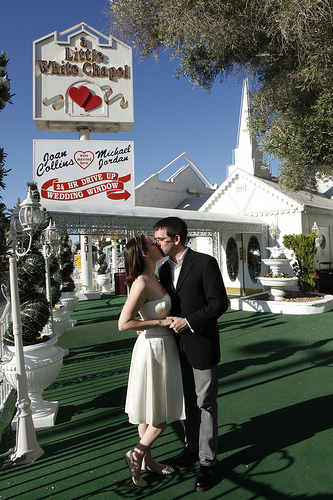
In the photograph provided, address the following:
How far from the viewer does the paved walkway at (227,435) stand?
8.55 feet

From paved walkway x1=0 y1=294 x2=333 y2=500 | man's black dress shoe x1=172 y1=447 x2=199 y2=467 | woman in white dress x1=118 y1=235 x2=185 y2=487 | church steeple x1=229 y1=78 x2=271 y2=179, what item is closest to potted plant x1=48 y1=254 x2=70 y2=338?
paved walkway x1=0 y1=294 x2=333 y2=500

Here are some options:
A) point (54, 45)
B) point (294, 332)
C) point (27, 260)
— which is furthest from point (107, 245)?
point (27, 260)

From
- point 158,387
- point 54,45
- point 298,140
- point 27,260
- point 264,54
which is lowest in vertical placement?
point 158,387

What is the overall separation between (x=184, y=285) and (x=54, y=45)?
47.9ft

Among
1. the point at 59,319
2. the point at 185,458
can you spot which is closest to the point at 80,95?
the point at 59,319

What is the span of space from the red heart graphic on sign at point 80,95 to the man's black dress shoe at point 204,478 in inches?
556

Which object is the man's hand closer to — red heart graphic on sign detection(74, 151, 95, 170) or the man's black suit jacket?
the man's black suit jacket

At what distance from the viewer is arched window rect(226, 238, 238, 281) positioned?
1505cm

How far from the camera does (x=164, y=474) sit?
2.75m

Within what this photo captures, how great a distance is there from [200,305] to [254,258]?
1233 cm

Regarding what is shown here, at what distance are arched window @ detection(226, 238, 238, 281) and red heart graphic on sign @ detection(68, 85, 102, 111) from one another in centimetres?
802

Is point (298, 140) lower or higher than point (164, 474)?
higher

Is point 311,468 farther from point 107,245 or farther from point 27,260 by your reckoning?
point 107,245

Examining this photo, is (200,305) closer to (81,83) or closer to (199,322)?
(199,322)
